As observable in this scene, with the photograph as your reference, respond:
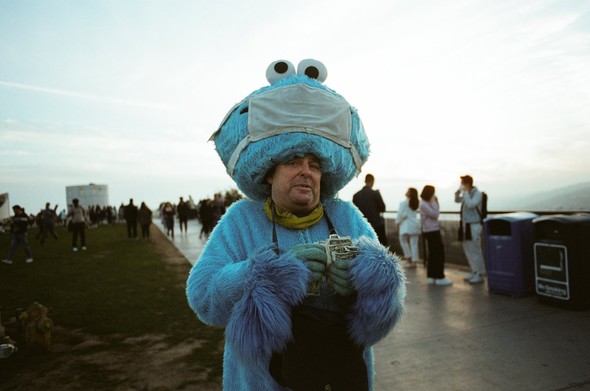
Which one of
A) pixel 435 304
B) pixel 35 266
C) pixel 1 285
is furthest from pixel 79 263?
pixel 435 304

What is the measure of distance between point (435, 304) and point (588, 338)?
6.36 feet

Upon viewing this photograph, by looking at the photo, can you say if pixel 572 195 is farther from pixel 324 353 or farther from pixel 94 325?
pixel 94 325

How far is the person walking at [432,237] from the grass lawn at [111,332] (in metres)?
3.88

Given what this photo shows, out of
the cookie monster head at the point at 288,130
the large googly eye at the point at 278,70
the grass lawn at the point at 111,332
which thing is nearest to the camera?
the cookie monster head at the point at 288,130

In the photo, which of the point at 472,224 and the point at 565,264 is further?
the point at 472,224

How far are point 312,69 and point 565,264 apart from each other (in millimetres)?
4927

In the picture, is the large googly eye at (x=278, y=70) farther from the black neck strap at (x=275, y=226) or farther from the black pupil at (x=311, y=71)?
the black neck strap at (x=275, y=226)

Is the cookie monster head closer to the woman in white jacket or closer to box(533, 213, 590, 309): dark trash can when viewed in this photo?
box(533, 213, 590, 309): dark trash can

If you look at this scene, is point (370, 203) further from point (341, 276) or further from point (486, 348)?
point (341, 276)

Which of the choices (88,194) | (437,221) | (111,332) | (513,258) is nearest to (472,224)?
(437,221)

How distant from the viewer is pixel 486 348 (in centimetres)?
412

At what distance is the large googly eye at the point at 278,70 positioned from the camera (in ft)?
5.91

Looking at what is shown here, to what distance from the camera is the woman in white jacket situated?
865cm

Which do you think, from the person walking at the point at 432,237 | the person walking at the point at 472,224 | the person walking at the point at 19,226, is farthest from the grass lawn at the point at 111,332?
the person walking at the point at 472,224
